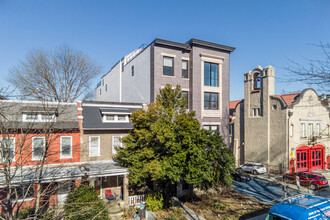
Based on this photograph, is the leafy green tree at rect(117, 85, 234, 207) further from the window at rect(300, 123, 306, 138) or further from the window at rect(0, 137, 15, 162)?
the window at rect(300, 123, 306, 138)

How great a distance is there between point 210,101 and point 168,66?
580 centimetres

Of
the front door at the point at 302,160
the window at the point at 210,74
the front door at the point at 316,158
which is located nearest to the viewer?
the window at the point at 210,74

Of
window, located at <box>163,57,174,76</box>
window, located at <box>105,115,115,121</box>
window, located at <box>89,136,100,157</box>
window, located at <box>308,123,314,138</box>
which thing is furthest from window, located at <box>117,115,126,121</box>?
window, located at <box>308,123,314,138</box>

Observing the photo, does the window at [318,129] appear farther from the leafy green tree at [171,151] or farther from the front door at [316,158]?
the leafy green tree at [171,151]

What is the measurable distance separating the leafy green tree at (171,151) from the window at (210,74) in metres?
6.21

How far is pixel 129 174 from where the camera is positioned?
15469 millimetres

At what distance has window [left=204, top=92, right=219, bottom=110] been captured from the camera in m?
21.6

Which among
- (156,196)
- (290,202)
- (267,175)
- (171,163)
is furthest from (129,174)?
(267,175)

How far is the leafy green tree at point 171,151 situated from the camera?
553 inches

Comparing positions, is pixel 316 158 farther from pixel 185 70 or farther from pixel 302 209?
pixel 302 209

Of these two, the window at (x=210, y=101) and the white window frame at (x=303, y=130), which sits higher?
the window at (x=210, y=101)

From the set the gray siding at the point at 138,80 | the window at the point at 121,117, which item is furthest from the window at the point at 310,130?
the window at the point at 121,117

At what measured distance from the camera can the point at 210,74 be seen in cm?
2178

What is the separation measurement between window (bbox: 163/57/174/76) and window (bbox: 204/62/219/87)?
3.74 meters
